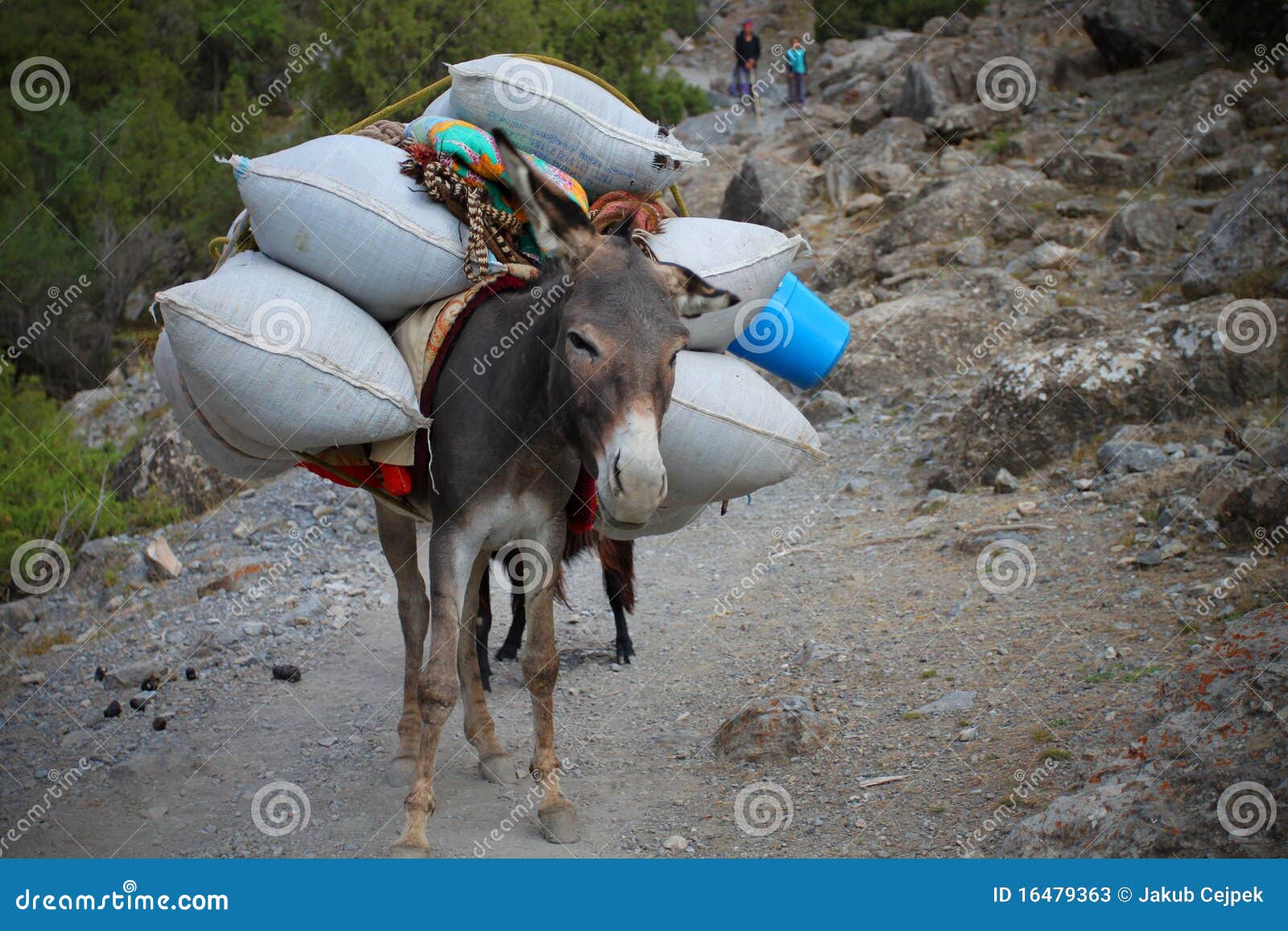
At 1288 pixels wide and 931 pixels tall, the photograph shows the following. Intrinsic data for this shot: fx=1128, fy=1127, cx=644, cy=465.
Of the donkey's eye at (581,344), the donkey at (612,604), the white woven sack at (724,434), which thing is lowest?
the donkey at (612,604)

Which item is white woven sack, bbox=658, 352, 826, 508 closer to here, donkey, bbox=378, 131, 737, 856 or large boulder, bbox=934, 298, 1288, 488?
donkey, bbox=378, 131, 737, 856

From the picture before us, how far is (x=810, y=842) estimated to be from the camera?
4.29m

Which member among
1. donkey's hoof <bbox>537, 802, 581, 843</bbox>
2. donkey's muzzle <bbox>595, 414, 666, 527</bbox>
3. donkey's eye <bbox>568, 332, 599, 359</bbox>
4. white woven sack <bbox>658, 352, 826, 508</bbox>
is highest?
donkey's eye <bbox>568, 332, 599, 359</bbox>

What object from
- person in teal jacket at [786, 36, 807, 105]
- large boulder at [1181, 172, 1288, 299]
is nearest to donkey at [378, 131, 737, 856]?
large boulder at [1181, 172, 1288, 299]

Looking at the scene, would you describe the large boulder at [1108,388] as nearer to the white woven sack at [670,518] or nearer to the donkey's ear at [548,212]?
the white woven sack at [670,518]

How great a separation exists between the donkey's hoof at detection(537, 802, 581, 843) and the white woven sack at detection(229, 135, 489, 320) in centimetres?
213

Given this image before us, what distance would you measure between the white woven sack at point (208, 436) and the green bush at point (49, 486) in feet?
17.1

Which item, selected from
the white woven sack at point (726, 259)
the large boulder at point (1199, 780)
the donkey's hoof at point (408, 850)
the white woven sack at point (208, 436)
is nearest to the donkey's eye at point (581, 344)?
the white woven sack at point (726, 259)

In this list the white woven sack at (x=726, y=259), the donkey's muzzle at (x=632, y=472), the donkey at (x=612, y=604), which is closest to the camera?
the donkey's muzzle at (x=632, y=472)

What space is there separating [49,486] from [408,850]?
8.55 metres

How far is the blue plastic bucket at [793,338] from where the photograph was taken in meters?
5.14

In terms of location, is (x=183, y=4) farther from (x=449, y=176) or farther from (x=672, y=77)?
(x=449, y=176)

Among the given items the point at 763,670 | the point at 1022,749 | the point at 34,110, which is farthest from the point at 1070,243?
the point at 34,110

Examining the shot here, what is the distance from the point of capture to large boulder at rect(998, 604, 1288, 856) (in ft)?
11.0
